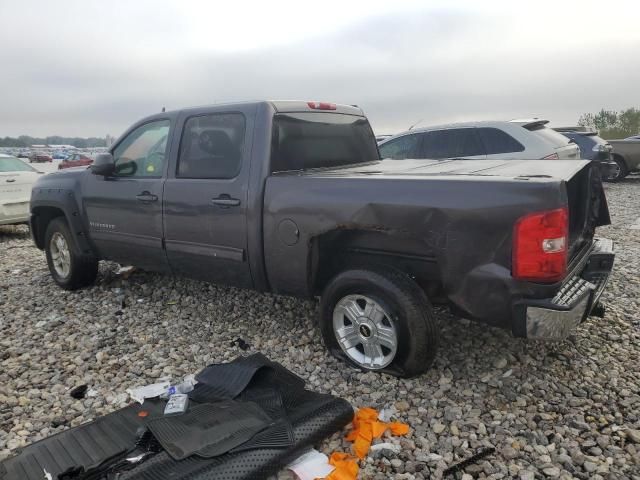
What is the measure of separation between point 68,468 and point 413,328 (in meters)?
1.98

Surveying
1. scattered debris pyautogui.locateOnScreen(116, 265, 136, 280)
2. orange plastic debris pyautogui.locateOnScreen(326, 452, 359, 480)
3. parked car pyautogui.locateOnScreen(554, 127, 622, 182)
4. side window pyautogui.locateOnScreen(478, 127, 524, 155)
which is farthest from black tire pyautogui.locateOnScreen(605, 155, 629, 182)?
orange plastic debris pyautogui.locateOnScreen(326, 452, 359, 480)

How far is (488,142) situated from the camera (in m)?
8.16

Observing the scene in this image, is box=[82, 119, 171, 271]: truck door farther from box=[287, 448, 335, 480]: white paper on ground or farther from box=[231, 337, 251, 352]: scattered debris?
box=[287, 448, 335, 480]: white paper on ground

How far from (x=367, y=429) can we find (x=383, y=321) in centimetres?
73

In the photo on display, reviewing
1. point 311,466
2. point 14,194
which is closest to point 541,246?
point 311,466

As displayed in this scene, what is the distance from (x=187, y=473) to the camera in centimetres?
235

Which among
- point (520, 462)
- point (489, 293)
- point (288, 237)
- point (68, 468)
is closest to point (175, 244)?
point (288, 237)

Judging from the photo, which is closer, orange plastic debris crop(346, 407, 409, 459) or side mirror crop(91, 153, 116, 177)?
orange plastic debris crop(346, 407, 409, 459)

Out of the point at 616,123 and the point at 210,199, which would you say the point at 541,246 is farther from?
the point at 616,123

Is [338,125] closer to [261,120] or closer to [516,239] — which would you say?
[261,120]

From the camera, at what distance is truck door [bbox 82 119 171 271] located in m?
4.46

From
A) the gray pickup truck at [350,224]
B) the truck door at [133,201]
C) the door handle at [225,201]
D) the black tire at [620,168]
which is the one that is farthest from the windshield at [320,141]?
the black tire at [620,168]

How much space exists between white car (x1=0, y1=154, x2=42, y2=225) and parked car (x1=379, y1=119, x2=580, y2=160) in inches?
250

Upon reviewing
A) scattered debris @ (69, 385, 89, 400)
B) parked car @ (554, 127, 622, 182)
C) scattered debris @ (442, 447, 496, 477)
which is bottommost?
scattered debris @ (442, 447, 496, 477)
